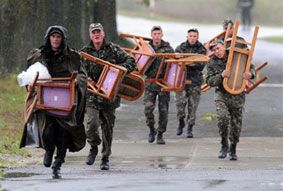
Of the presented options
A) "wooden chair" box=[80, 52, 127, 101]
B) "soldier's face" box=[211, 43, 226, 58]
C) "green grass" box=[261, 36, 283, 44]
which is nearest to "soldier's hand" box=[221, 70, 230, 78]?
"soldier's face" box=[211, 43, 226, 58]

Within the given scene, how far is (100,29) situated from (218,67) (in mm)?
1913

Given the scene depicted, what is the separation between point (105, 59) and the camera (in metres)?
11.7

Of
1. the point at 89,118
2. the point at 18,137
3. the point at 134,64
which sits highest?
the point at 134,64

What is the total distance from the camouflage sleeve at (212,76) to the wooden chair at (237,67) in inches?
4.4

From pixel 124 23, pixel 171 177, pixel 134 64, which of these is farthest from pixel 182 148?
pixel 124 23

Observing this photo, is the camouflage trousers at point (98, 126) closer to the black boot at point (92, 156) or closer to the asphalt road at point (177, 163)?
the black boot at point (92, 156)

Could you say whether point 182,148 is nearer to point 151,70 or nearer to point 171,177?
point 151,70

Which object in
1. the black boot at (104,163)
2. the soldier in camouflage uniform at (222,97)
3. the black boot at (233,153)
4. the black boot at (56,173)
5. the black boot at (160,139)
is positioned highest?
the soldier in camouflage uniform at (222,97)

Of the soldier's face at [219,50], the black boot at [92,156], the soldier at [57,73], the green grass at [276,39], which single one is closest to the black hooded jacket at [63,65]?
the soldier at [57,73]

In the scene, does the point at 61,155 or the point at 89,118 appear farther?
the point at 89,118

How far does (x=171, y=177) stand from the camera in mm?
10414

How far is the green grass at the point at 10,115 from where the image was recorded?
43.9 ft

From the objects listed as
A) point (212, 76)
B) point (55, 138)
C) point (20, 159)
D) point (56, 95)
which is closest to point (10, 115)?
point (20, 159)

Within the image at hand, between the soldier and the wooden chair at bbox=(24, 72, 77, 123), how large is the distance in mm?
170
